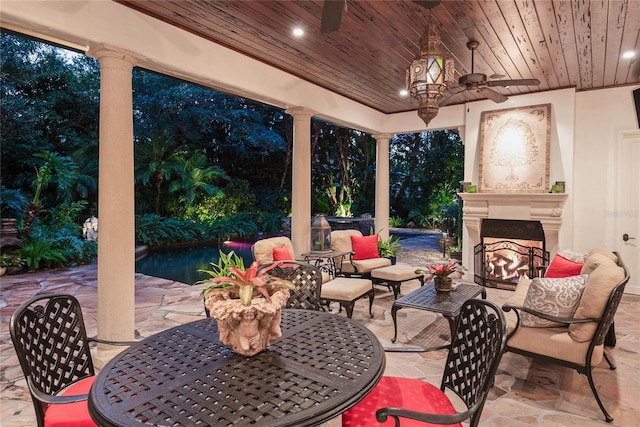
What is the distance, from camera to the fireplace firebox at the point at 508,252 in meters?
5.81

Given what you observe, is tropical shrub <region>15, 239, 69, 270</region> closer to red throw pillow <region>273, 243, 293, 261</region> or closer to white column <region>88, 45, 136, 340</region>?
white column <region>88, 45, 136, 340</region>

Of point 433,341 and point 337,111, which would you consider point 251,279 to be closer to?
point 433,341

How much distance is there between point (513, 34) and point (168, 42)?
133 inches

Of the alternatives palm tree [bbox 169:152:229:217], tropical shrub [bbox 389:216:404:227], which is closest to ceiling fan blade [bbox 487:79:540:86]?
palm tree [bbox 169:152:229:217]

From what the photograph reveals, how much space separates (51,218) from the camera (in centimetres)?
838

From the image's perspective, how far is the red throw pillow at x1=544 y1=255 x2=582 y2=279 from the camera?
3465 mm

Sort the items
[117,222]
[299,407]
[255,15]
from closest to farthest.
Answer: [299,407], [117,222], [255,15]

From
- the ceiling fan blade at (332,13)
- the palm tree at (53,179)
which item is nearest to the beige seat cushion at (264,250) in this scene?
the ceiling fan blade at (332,13)

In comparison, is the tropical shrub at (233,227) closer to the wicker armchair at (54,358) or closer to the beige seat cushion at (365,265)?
the beige seat cushion at (365,265)

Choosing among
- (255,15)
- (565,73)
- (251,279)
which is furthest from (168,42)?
(565,73)

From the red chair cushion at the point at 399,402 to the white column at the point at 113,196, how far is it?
2.29m

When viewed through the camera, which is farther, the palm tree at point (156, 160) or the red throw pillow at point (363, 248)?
the palm tree at point (156, 160)

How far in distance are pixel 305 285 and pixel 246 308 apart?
1.12 m

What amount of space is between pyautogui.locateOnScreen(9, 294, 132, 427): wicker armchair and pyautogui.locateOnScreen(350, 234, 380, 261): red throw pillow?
159 inches
